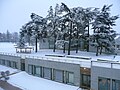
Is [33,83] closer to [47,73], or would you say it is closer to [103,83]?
[47,73]

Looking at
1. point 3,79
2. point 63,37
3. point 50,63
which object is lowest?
point 3,79

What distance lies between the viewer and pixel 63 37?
99.9 ft

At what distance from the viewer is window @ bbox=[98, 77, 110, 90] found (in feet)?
55.8

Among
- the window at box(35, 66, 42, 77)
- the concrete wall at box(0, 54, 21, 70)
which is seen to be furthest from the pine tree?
the concrete wall at box(0, 54, 21, 70)

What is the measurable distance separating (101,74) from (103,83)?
3.27 feet

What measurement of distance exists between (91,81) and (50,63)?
666 centimetres

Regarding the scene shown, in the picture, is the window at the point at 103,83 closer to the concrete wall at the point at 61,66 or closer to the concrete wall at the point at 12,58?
the concrete wall at the point at 61,66

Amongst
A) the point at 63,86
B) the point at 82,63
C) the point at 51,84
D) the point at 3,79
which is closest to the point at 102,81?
the point at 82,63

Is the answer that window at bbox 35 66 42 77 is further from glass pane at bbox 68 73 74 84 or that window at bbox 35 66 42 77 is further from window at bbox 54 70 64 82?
glass pane at bbox 68 73 74 84

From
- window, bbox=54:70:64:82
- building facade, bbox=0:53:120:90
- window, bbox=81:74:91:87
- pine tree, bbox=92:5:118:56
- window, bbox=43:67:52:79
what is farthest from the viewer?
pine tree, bbox=92:5:118:56

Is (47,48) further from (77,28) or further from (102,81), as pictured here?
(102,81)

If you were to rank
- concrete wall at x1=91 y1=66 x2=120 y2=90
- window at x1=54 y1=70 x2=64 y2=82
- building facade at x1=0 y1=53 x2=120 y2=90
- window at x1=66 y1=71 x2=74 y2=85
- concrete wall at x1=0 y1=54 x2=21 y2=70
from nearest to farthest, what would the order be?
1. concrete wall at x1=91 y1=66 x2=120 y2=90
2. building facade at x1=0 y1=53 x2=120 y2=90
3. window at x1=66 y1=71 x2=74 y2=85
4. window at x1=54 y1=70 x2=64 y2=82
5. concrete wall at x1=0 y1=54 x2=21 y2=70

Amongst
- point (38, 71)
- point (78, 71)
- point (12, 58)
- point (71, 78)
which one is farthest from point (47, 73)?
point (12, 58)

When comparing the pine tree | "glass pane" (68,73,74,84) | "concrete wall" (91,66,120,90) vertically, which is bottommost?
"glass pane" (68,73,74,84)
